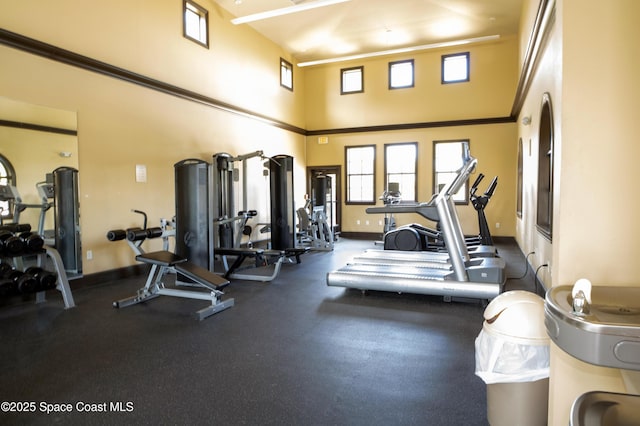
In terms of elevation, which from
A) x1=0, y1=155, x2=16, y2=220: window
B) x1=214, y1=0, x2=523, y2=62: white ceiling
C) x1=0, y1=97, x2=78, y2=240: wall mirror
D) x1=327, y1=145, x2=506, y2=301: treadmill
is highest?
x1=214, y1=0, x2=523, y2=62: white ceiling

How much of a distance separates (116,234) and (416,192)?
7.30m

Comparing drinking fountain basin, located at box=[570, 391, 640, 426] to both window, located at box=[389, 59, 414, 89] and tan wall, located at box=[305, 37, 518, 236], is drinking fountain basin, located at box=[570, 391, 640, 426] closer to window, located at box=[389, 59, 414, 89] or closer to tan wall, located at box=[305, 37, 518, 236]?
tan wall, located at box=[305, 37, 518, 236]

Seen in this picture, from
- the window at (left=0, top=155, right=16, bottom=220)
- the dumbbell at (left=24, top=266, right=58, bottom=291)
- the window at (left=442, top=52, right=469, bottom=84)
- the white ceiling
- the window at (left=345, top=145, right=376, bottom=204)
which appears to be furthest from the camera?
the window at (left=345, top=145, right=376, bottom=204)

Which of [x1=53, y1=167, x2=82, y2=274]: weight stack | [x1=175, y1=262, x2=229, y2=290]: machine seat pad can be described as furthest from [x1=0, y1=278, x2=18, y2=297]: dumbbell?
[x1=175, y1=262, x2=229, y2=290]: machine seat pad

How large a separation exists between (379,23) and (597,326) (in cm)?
844

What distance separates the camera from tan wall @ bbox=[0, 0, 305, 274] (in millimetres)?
4543

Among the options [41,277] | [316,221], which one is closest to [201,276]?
[41,277]

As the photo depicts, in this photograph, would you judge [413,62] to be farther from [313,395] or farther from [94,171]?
[313,395]

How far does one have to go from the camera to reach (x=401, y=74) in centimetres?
992

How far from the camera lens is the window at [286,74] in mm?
9772

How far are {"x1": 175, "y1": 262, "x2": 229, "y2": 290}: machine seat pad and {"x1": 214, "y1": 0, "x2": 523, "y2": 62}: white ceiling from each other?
18.2 ft

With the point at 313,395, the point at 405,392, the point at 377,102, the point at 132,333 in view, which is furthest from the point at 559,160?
the point at 377,102

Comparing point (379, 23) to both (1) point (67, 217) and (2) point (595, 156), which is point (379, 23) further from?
(2) point (595, 156)

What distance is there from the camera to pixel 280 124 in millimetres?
9531
